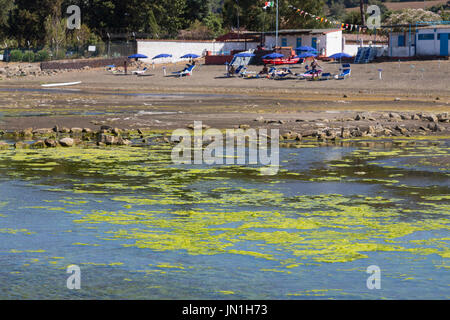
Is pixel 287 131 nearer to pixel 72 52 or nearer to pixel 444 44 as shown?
pixel 444 44

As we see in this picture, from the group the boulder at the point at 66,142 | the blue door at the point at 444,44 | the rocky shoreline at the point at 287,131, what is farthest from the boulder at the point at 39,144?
the blue door at the point at 444,44

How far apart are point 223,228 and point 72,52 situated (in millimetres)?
86888

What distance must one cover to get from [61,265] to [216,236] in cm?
306

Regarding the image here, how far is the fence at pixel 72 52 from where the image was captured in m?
92.4

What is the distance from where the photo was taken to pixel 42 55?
322 feet

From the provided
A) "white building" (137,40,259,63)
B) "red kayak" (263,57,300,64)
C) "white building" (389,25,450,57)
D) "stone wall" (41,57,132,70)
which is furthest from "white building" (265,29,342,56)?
"stone wall" (41,57,132,70)

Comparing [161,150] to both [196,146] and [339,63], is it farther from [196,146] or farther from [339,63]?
[339,63]

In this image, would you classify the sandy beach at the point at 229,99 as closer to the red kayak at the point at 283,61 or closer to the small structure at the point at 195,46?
the red kayak at the point at 283,61

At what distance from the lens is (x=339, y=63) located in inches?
2852

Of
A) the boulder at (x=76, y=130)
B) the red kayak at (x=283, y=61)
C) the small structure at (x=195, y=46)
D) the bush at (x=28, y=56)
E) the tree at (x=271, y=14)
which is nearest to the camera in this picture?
the boulder at (x=76, y=130)

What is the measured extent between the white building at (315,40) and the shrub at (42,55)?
29.4 meters

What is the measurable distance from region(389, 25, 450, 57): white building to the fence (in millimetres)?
31735

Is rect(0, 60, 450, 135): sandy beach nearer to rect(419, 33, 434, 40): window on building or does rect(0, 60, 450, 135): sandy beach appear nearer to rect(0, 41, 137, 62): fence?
rect(419, 33, 434, 40): window on building

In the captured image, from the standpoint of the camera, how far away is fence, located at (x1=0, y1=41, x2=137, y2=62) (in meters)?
92.4
